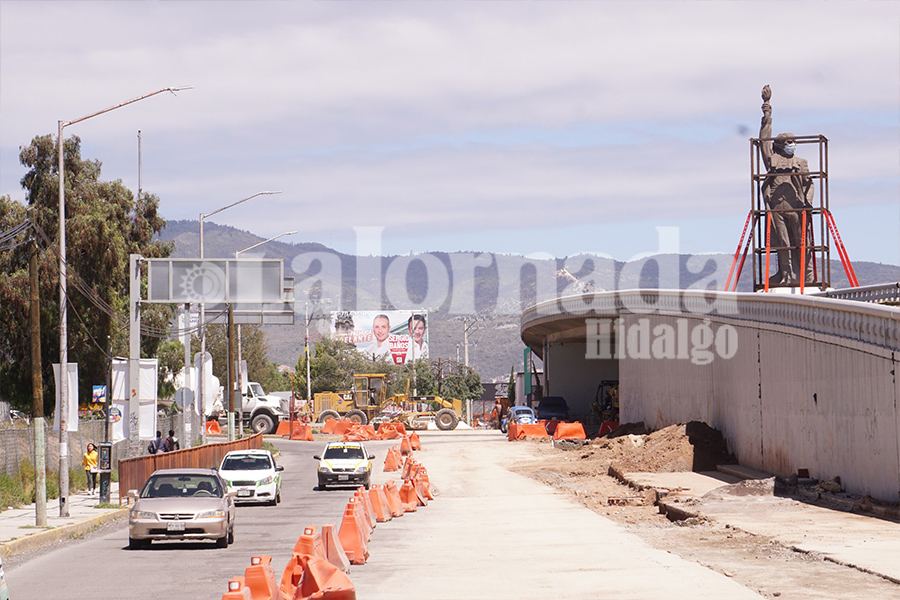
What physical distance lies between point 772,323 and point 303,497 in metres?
14.3

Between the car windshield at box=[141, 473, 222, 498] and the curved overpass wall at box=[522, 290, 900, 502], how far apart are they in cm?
1330

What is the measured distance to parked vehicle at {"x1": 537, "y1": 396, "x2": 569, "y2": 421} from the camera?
276ft

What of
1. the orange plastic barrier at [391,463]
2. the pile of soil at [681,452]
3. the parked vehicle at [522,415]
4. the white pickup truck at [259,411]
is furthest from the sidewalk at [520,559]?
the white pickup truck at [259,411]

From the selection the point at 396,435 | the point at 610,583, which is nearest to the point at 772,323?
the point at 610,583

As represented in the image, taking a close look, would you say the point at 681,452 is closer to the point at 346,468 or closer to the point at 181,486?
the point at 346,468

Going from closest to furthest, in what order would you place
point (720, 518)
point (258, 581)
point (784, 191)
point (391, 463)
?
point (258, 581), point (720, 518), point (391, 463), point (784, 191)

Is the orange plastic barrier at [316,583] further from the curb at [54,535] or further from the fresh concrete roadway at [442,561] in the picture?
the curb at [54,535]

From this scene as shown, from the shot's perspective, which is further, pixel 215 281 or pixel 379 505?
pixel 215 281

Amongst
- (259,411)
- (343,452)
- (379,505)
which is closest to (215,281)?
(343,452)

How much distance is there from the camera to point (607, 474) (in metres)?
46.4

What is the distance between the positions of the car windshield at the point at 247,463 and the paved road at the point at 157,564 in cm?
183

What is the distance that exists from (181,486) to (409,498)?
892 centimetres

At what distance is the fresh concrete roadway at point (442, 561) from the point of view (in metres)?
17.1

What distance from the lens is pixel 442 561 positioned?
20.9 meters
